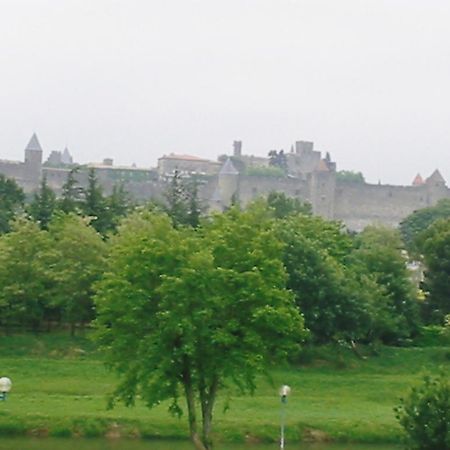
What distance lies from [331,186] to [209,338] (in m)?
111

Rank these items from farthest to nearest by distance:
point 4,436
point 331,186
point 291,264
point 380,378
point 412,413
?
point 331,186 → point 291,264 → point 380,378 → point 4,436 → point 412,413

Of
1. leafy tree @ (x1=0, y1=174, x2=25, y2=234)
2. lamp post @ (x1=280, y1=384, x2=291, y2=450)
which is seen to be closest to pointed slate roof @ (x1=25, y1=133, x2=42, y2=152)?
leafy tree @ (x1=0, y1=174, x2=25, y2=234)

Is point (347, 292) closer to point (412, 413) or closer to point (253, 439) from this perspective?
point (253, 439)

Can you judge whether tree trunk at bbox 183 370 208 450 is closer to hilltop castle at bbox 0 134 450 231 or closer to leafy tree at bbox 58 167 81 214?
leafy tree at bbox 58 167 81 214

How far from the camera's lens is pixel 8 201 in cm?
5766

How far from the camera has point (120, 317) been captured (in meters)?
A: 23.3

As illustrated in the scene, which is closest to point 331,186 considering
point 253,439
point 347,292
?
point 347,292

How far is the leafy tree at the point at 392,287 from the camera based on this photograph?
43.5 meters

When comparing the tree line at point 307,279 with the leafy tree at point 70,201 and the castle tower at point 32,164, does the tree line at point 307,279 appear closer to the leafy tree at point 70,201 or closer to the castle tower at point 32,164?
the leafy tree at point 70,201

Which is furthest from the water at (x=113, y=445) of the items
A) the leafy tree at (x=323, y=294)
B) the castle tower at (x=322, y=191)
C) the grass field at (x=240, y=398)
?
the castle tower at (x=322, y=191)

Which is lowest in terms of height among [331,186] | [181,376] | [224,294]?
[181,376]

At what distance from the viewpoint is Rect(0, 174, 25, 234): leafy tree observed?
5191cm

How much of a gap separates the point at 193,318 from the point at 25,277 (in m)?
18.8

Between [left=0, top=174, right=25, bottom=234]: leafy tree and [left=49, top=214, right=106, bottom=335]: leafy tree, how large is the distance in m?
9.30
